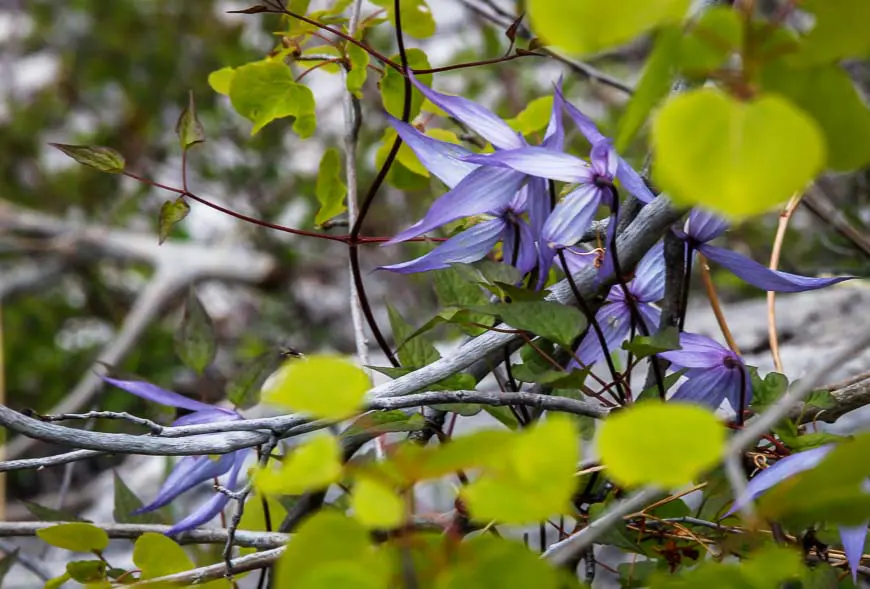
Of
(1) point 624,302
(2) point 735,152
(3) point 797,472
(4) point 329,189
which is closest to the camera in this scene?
(2) point 735,152

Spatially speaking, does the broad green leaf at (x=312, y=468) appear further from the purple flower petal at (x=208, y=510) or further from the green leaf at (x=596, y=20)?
the purple flower petal at (x=208, y=510)

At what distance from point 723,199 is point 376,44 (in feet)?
7.10

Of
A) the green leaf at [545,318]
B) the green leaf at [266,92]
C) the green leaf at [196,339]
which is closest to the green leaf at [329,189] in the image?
the green leaf at [266,92]

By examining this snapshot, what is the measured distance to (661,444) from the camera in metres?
0.25

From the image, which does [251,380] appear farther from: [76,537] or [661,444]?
[661,444]

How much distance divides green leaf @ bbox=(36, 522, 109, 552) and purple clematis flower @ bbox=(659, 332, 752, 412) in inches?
13.3

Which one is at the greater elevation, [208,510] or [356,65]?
[356,65]

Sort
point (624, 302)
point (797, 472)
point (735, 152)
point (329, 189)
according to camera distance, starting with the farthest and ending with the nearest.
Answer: point (329, 189) < point (624, 302) < point (797, 472) < point (735, 152)

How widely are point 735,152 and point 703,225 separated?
0.79 ft

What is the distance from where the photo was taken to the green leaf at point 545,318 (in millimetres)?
423

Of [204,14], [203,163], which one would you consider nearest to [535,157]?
[203,163]

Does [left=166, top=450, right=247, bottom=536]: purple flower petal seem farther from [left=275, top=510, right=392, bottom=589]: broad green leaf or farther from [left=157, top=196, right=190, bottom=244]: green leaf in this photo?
[left=275, top=510, right=392, bottom=589]: broad green leaf

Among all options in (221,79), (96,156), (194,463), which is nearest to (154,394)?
(194,463)

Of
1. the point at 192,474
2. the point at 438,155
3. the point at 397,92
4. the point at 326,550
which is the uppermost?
the point at 397,92
